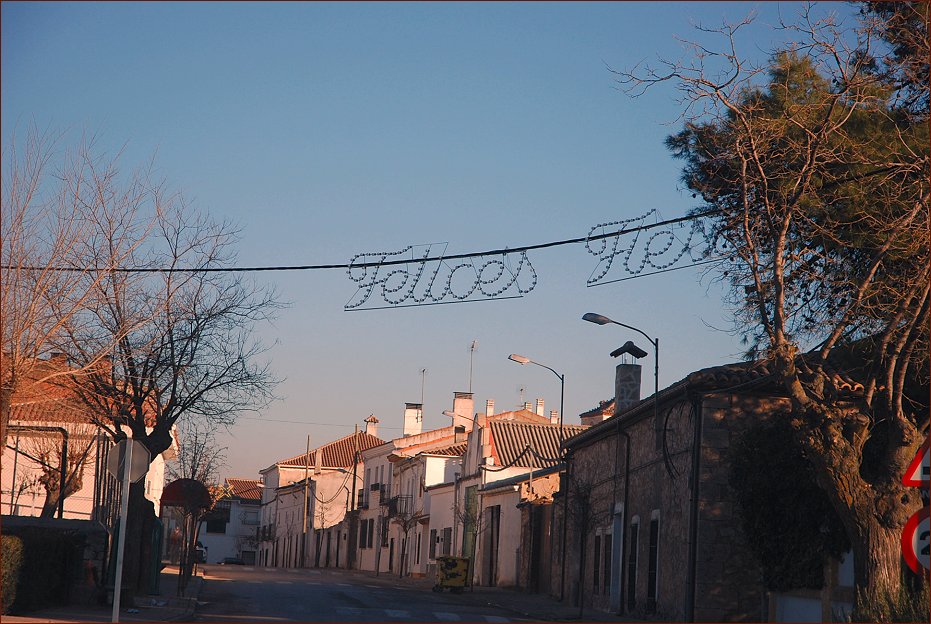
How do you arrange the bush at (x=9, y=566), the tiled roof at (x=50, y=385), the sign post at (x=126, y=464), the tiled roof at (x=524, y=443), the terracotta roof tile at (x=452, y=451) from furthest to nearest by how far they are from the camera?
the terracotta roof tile at (x=452, y=451)
the tiled roof at (x=524, y=443)
the tiled roof at (x=50, y=385)
the bush at (x=9, y=566)
the sign post at (x=126, y=464)

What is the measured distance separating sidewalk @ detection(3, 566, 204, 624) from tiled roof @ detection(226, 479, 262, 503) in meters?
83.2

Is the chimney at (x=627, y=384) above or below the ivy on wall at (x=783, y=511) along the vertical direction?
above

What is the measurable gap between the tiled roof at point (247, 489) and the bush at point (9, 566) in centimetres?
9145

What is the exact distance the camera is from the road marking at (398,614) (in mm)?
21969

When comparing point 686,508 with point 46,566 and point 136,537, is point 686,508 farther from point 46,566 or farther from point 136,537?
point 46,566

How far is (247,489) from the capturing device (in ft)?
372

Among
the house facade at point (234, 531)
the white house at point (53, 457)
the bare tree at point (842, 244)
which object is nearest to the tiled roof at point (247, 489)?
the house facade at point (234, 531)

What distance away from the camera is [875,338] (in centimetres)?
1755

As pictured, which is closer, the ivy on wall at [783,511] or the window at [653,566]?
the ivy on wall at [783,511]

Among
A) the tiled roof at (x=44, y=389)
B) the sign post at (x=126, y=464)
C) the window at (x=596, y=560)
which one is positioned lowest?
the window at (x=596, y=560)

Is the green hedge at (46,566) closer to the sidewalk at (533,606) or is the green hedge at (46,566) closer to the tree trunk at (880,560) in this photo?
the sidewalk at (533,606)

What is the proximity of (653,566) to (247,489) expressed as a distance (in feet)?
308

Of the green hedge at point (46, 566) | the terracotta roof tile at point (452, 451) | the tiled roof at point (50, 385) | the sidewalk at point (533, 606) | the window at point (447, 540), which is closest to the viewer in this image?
the tiled roof at point (50, 385)

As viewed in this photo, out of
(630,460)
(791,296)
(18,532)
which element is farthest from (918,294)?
(18,532)
